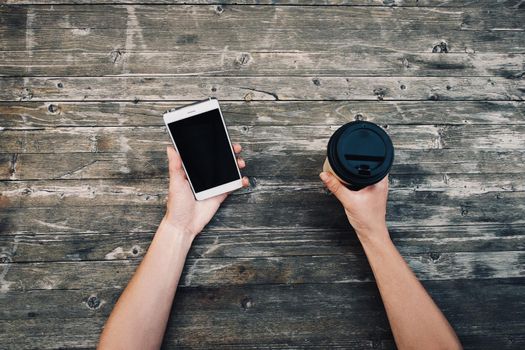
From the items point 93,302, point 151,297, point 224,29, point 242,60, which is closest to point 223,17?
point 224,29

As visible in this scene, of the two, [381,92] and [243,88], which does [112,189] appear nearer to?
[243,88]

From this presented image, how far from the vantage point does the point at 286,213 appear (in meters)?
1.62

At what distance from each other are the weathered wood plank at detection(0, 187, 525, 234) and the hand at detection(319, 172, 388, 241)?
0.64 ft

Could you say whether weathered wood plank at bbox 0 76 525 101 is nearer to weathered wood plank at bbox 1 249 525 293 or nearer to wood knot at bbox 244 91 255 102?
wood knot at bbox 244 91 255 102

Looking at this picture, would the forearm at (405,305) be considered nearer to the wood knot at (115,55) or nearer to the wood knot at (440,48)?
the wood knot at (440,48)

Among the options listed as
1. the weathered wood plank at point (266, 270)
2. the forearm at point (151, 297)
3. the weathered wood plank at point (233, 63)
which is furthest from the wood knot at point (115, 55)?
the weathered wood plank at point (266, 270)

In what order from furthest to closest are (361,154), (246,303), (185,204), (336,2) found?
(336,2)
(246,303)
(185,204)
(361,154)

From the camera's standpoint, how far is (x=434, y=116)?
168 centimetres

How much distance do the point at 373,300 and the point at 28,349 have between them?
55.2 inches

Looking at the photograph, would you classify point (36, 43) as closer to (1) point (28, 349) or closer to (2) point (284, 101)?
(2) point (284, 101)

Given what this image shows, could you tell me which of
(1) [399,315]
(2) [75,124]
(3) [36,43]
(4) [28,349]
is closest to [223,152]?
(2) [75,124]

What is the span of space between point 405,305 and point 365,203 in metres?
0.38

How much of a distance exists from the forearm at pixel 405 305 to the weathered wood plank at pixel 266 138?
48 centimetres

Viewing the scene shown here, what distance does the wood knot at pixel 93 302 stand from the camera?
1.57 m
